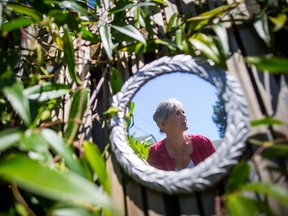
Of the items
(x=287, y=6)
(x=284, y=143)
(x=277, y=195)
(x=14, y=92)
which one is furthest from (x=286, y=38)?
(x=14, y=92)

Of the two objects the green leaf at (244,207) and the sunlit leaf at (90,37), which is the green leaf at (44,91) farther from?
the green leaf at (244,207)

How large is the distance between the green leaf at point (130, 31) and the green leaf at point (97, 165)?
0.31m

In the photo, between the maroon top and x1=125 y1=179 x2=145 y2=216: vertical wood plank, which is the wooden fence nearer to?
x1=125 y1=179 x2=145 y2=216: vertical wood plank

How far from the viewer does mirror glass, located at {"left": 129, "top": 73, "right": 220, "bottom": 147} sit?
0.70 metres

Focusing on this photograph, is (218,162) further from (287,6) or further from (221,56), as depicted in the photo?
(287,6)

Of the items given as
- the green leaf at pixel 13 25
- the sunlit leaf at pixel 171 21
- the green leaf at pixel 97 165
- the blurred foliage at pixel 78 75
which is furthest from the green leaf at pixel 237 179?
the green leaf at pixel 13 25

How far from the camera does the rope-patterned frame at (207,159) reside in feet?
1.84

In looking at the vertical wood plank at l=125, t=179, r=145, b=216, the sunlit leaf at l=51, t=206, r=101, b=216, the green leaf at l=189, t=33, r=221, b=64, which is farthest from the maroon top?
the sunlit leaf at l=51, t=206, r=101, b=216

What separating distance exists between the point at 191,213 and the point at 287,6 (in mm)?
519

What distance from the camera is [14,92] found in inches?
20.2

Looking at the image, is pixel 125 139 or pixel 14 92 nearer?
pixel 14 92

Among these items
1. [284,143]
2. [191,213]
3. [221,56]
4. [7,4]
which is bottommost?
[191,213]

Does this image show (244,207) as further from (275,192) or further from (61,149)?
(61,149)

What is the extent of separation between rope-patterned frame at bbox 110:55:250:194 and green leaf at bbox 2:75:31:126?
0.77 ft
